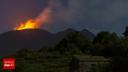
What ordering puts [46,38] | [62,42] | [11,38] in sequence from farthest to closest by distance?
[46,38]
[11,38]
[62,42]

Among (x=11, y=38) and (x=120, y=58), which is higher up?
(x=11, y=38)

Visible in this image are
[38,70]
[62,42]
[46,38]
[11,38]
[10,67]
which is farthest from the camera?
[46,38]

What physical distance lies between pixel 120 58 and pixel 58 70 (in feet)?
12.9

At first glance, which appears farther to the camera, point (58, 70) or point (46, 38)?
point (46, 38)

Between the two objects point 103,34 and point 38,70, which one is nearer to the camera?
point 38,70

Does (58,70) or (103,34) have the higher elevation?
(103,34)


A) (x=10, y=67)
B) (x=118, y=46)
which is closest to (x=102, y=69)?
(x=118, y=46)

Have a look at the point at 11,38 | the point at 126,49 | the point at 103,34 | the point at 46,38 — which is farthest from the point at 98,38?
the point at 126,49

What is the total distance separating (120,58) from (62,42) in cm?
4027

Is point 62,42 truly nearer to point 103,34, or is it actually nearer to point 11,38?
point 103,34

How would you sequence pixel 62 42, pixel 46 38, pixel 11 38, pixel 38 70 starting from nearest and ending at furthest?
1. pixel 38 70
2. pixel 62 42
3. pixel 11 38
4. pixel 46 38

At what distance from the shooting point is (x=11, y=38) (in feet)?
290

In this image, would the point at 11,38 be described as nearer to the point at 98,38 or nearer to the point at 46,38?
the point at 46,38

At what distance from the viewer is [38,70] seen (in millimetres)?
29344
